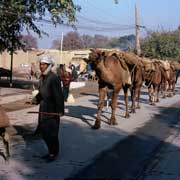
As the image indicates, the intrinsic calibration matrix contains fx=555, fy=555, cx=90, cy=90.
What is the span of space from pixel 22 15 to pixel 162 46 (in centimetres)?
4325

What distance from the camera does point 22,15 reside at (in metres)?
26.3

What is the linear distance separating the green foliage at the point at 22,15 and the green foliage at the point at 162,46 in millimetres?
36778

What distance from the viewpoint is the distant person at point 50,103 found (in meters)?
9.75

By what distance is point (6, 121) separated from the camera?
9.45m

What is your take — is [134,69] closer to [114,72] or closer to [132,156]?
[114,72]

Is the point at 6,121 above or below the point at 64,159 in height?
above

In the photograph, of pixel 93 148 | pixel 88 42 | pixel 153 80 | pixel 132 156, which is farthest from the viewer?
pixel 88 42

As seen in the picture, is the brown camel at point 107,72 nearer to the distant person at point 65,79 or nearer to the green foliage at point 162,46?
the distant person at point 65,79

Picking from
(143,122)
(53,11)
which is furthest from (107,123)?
(53,11)

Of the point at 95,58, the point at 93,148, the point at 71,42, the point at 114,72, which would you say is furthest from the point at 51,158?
the point at 71,42

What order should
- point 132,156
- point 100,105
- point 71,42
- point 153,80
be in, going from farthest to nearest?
point 71,42 < point 153,80 < point 100,105 < point 132,156

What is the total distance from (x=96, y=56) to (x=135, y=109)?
20.9 ft

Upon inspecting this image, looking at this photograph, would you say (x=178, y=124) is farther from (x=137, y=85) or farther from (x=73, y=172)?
(x=73, y=172)

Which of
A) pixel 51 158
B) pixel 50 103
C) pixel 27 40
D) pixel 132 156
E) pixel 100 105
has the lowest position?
pixel 132 156
